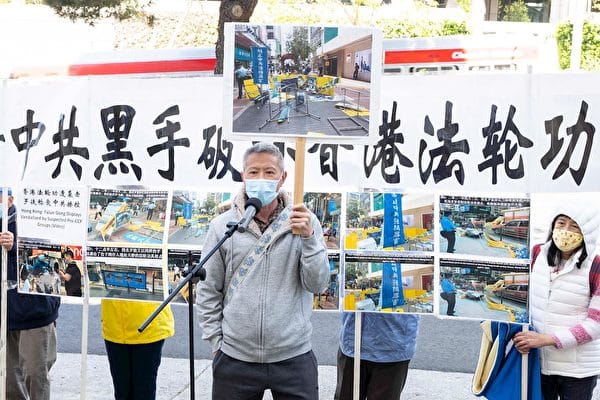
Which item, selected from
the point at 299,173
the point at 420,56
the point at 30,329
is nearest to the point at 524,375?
the point at 299,173

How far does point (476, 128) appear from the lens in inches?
142

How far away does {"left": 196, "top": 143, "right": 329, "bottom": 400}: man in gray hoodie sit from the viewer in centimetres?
316

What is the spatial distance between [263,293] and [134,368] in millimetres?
1445

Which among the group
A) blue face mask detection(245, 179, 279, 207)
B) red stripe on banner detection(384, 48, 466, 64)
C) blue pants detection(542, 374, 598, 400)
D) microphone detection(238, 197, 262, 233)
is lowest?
blue pants detection(542, 374, 598, 400)

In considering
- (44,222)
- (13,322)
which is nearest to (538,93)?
(44,222)

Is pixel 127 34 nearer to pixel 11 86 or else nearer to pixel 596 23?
pixel 596 23

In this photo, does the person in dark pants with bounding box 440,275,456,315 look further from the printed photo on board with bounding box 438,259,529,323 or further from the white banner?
the white banner

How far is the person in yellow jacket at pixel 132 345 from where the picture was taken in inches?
165

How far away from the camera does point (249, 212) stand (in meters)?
2.88

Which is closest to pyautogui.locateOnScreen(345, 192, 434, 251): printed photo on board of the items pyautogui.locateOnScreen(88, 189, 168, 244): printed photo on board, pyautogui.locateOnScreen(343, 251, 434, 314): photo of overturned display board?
pyautogui.locateOnScreen(343, 251, 434, 314): photo of overturned display board

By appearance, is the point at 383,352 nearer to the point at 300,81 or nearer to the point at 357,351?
the point at 357,351

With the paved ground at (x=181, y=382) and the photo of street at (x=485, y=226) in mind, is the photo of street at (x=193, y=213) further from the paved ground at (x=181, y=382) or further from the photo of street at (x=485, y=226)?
the paved ground at (x=181, y=382)

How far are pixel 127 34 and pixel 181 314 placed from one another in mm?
15199

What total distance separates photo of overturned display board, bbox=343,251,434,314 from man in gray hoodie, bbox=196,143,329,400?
509 mm
